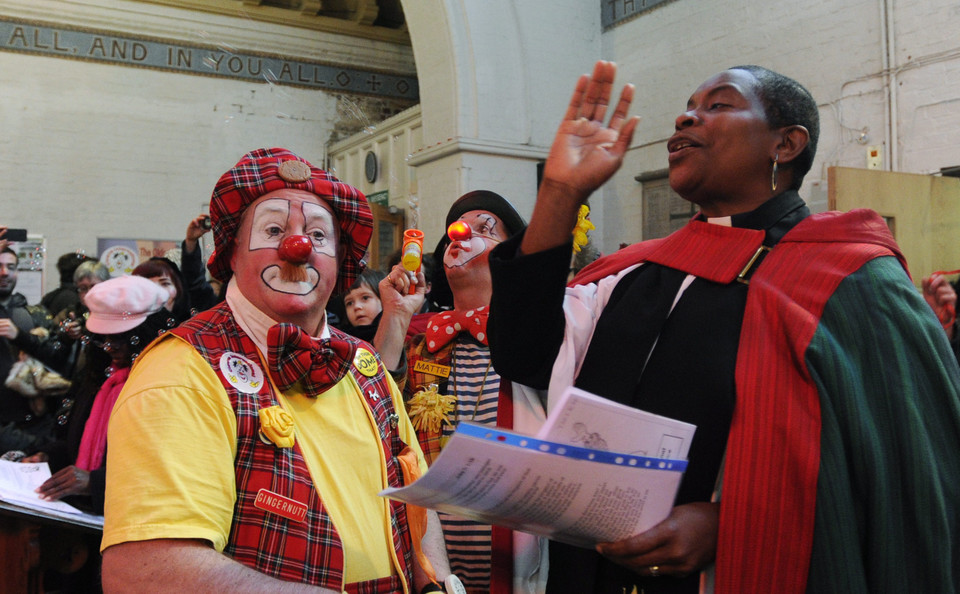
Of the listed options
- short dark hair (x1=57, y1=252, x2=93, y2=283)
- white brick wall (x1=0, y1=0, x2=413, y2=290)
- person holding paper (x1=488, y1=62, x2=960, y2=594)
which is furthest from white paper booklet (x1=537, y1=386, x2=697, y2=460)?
white brick wall (x1=0, y1=0, x2=413, y2=290)

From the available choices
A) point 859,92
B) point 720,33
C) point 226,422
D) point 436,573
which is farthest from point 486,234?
point 720,33

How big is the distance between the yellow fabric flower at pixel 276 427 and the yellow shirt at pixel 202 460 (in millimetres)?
53

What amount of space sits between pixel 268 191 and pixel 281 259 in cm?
18

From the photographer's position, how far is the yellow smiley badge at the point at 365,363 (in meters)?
1.80

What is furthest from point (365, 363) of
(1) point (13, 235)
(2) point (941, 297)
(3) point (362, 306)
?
(1) point (13, 235)

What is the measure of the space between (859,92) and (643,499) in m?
5.26

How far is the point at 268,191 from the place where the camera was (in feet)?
5.74

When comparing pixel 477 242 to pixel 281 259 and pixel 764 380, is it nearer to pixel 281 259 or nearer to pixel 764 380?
pixel 281 259

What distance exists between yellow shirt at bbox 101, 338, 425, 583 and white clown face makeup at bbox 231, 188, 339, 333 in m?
0.19

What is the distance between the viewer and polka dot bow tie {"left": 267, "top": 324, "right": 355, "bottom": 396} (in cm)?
154

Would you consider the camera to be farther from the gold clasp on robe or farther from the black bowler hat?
the gold clasp on robe

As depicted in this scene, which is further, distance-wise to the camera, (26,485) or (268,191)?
(26,485)

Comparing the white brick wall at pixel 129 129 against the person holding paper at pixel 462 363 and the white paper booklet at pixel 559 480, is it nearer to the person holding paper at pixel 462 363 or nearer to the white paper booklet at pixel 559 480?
the person holding paper at pixel 462 363

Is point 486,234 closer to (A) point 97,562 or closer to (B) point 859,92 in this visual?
(A) point 97,562
